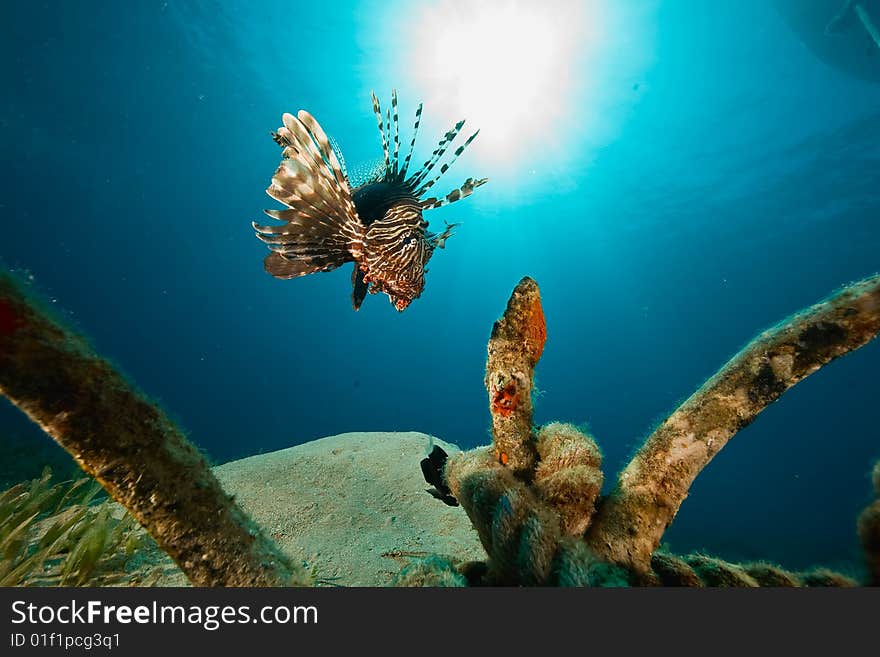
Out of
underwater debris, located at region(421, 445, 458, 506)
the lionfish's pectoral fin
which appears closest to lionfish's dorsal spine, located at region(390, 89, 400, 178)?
the lionfish's pectoral fin

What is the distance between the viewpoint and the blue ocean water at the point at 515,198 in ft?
74.1

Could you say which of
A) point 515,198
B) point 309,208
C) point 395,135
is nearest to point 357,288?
point 309,208

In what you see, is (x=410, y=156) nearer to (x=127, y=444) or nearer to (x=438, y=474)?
(x=438, y=474)

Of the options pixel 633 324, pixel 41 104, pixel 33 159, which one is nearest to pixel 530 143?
pixel 41 104

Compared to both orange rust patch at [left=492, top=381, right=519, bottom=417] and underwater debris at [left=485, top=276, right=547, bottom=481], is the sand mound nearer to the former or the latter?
underwater debris at [left=485, top=276, right=547, bottom=481]

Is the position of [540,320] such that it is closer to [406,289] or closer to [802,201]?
[406,289]

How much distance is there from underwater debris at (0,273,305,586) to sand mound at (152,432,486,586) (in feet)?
5.39

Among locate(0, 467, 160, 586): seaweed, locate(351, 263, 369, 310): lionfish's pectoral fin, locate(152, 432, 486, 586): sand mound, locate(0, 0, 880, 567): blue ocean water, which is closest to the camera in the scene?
locate(0, 467, 160, 586): seaweed

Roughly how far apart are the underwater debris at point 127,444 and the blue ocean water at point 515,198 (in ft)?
0.81

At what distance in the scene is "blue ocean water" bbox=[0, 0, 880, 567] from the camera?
890 inches

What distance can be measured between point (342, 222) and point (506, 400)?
3.25 meters

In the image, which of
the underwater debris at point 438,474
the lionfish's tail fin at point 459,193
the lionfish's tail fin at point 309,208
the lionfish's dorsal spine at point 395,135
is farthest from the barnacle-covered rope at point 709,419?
the lionfish's dorsal spine at point 395,135

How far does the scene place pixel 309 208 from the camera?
160 inches

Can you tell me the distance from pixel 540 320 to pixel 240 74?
34.0 m
